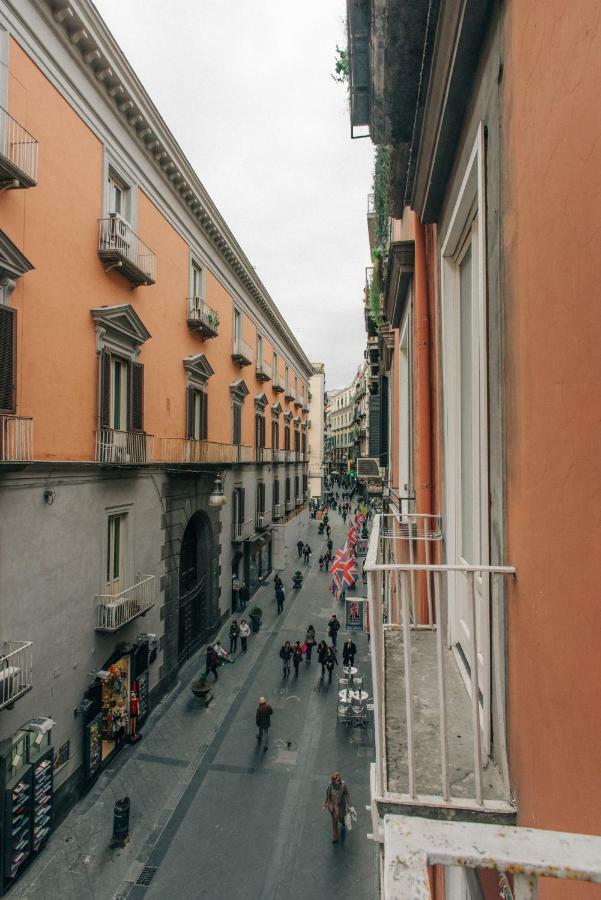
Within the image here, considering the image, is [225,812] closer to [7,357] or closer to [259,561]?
[7,357]

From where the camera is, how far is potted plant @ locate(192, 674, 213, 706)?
14828 mm

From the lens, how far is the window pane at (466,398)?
369 centimetres

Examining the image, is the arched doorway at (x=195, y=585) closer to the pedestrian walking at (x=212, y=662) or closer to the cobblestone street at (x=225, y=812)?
the pedestrian walking at (x=212, y=662)

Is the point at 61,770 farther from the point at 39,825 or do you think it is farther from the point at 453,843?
the point at 453,843

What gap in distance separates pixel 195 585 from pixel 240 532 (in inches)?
198

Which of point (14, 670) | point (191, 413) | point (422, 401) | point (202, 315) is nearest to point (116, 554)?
point (14, 670)

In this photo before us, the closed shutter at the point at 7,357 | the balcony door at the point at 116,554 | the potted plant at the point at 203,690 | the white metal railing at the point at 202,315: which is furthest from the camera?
the white metal railing at the point at 202,315

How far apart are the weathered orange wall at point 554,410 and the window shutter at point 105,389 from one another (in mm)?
11233

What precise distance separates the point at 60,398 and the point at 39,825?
7.92m

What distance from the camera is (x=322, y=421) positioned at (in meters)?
63.3

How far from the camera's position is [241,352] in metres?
24.1

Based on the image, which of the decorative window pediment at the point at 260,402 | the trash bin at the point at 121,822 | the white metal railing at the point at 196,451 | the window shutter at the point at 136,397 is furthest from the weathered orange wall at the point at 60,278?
the decorative window pediment at the point at 260,402

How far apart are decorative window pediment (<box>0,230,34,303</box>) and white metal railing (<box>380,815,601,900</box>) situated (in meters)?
10.1

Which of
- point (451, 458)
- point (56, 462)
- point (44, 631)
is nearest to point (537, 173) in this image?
point (451, 458)
